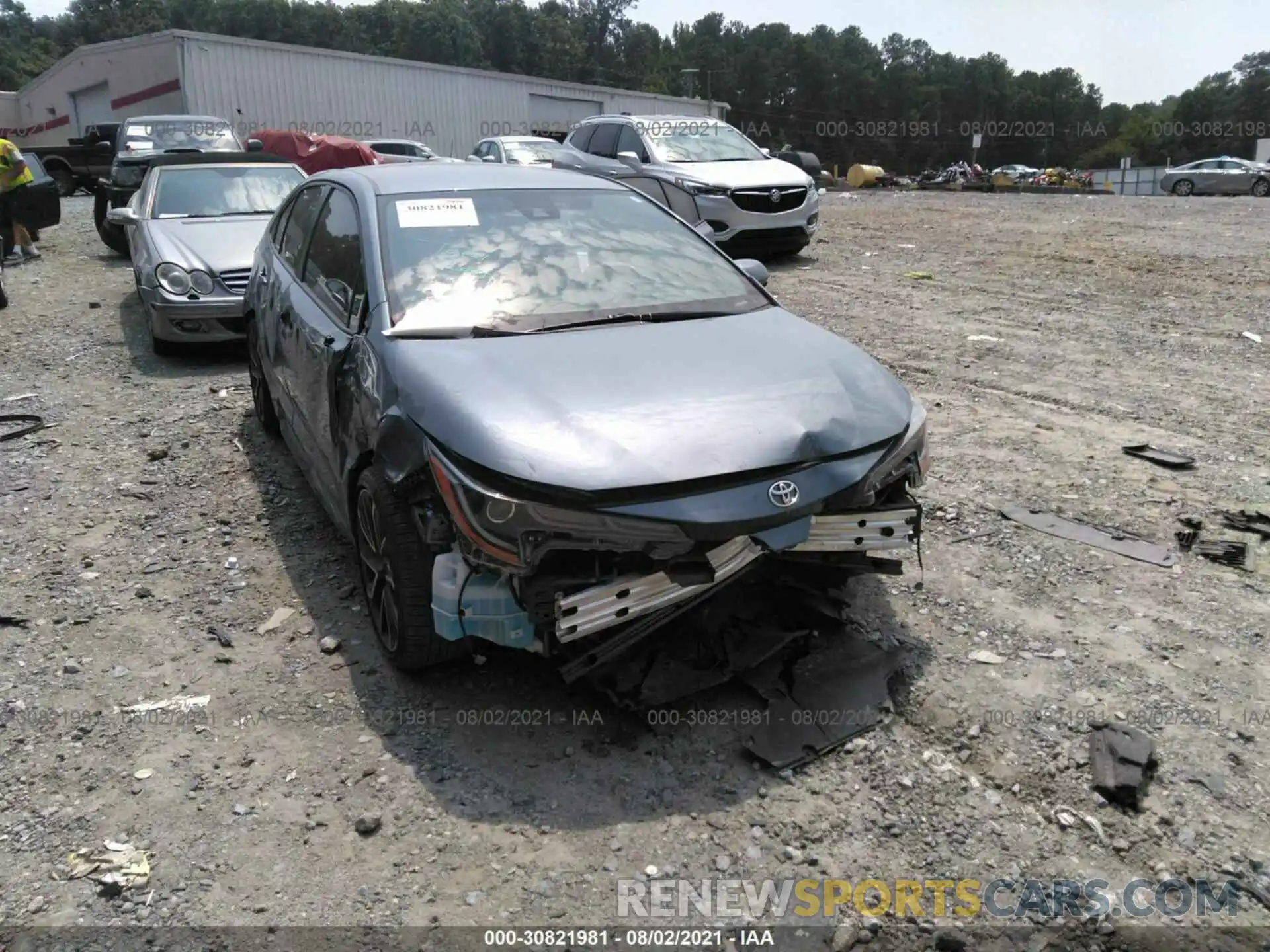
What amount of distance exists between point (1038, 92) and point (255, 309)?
12425cm

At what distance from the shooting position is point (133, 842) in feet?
9.02

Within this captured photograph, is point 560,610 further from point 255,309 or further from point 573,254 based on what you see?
point 255,309

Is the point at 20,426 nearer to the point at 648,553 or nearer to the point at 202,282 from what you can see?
the point at 202,282

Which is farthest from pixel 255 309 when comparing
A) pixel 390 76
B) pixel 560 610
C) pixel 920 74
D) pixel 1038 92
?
pixel 1038 92

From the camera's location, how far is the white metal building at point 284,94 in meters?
26.0

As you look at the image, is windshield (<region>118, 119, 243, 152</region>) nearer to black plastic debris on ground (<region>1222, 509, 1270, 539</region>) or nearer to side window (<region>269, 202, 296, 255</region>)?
side window (<region>269, 202, 296, 255</region>)

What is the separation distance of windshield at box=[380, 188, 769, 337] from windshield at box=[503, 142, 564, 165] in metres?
11.6

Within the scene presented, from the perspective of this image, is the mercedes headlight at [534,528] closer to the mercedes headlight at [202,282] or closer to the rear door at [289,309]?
the rear door at [289,309]

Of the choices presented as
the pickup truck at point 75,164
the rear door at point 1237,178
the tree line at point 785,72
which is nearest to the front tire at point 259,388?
the pickup truck at point 75,164

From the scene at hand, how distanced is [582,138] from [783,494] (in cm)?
1223

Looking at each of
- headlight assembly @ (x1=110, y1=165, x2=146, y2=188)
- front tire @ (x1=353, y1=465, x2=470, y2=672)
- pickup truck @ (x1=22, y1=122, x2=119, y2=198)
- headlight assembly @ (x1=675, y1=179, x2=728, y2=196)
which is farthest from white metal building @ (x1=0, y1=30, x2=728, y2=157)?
front tire @ (x1=353, y1=465, x2=470, y2=672)

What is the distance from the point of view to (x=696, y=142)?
12.6m

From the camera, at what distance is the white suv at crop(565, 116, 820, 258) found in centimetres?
1131

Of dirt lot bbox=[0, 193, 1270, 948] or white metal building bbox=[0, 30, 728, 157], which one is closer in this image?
dirt lot bbox=[0, 193, 1270, 948]
